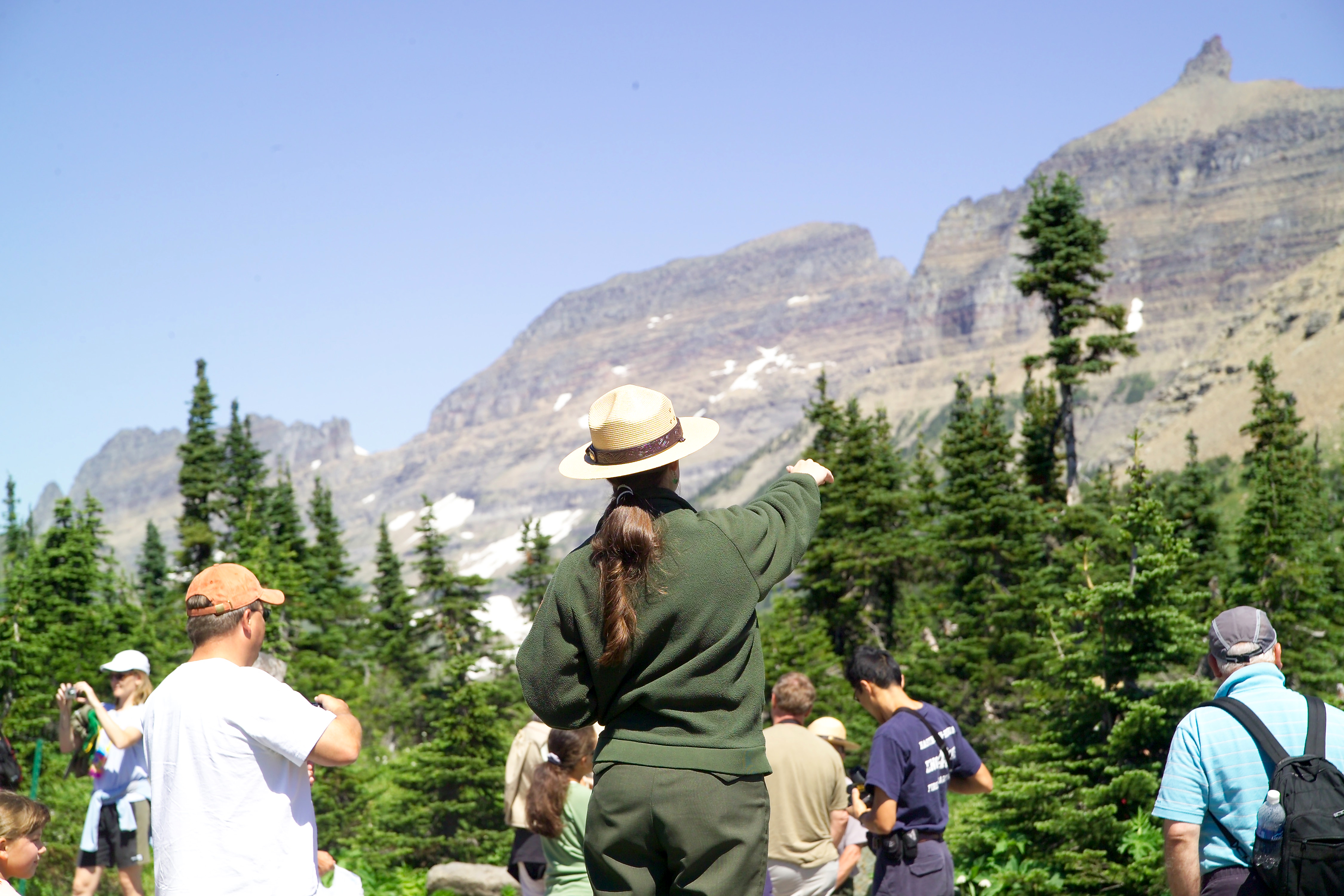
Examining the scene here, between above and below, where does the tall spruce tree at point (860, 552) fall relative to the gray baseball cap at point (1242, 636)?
below

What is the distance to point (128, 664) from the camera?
8.39 meters

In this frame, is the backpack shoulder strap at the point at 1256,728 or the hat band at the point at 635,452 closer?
the hat band at the point at 635,452

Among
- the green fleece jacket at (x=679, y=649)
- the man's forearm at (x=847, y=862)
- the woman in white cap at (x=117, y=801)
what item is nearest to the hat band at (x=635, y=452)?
the green fleece jacket at (x=679, y=649)

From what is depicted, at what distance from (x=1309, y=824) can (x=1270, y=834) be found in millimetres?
162

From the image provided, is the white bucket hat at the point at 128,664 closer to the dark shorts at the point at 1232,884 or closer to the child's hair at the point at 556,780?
the child's hair at the point at 556,780

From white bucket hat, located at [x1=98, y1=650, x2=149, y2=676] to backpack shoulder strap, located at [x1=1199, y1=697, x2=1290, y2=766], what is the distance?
7299 millimetres

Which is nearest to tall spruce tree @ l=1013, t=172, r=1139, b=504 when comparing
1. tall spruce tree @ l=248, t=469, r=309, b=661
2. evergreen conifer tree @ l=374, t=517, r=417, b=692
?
tall spruce tree @ l=248, t=469, r=309, b=661

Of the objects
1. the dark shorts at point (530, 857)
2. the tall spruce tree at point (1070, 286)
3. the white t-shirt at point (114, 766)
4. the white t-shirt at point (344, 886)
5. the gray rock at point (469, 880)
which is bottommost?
the gray rock at point (469, 880)

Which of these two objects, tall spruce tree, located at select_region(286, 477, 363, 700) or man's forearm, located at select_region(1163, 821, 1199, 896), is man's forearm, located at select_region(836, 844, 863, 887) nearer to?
man's forearm, located at select_region(1163, 821, 1199, 896)

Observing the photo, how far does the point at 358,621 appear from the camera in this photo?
5541 centimetres

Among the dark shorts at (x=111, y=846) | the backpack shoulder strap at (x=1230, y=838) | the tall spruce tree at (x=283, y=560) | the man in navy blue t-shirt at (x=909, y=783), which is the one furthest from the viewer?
the tall spruce tree at (x=283, y=560)

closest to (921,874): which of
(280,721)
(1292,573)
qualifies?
(280,721)

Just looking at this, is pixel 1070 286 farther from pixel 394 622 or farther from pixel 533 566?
pixel 394 622

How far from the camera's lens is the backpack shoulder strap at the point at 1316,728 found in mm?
4098
